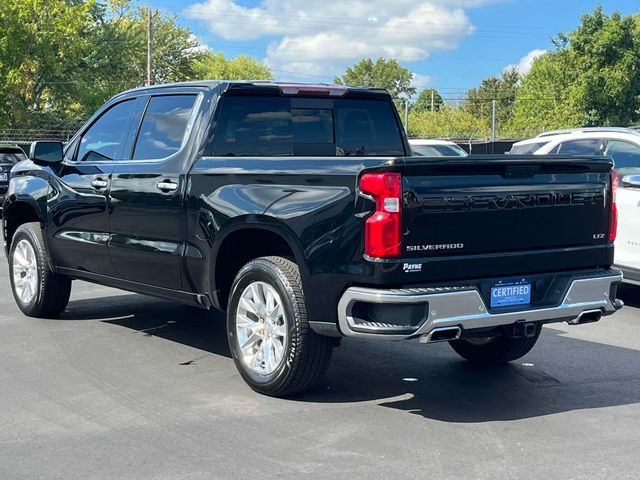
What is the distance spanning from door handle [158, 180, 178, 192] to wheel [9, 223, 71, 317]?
2.10m

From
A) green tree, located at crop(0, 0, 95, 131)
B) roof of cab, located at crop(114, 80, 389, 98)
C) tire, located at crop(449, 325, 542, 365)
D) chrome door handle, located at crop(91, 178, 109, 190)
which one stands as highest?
green tree, located at crop(0, 0, 95, 131)

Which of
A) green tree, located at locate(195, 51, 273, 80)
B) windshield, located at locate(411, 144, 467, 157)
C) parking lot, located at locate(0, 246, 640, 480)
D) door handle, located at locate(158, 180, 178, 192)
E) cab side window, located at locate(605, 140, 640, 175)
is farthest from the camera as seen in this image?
green tree, located at locate(195, 51, 273, 80)

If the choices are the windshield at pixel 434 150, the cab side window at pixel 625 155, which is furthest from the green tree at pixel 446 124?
the cab side window at pixel 625 155

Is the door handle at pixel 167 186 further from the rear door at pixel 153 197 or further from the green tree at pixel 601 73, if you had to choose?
the green tree at pixel 601 73

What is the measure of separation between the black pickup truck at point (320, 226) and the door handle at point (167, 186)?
0.01m

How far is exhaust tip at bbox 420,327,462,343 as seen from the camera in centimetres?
478

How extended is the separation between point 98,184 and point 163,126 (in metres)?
0.80

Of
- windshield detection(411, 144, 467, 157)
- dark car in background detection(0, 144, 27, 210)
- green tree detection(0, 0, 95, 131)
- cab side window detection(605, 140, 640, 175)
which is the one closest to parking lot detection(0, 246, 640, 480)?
cab side window detection(605, 140, 640, 175)

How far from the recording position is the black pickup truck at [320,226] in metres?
4.79

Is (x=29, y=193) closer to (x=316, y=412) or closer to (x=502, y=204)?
(x=316, y=412)

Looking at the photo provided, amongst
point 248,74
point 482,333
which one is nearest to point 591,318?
point 482,333

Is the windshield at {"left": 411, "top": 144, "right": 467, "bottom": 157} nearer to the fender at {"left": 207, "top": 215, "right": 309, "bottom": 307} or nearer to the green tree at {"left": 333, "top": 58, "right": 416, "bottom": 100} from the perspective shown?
the fender at {"left": 207, "top": 215, "right": 309, "bottom": 307}

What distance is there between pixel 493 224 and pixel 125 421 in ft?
8.05

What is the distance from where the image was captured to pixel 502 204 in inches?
200
